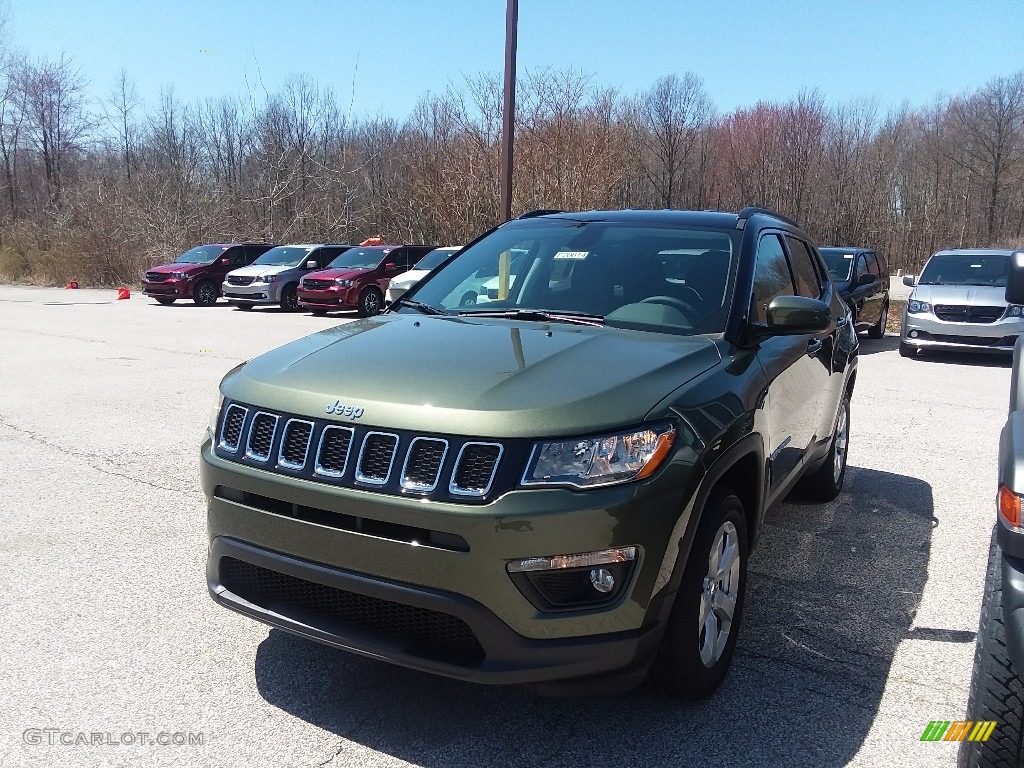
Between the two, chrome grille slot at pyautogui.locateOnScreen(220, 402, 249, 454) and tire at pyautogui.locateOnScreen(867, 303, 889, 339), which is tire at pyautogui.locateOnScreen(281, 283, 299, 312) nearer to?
tire at pyautogui.locateOnScreen(867, 303, 889, 339)

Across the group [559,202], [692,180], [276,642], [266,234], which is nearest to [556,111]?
[559,202]

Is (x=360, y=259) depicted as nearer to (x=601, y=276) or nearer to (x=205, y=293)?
(x=205, y=293)

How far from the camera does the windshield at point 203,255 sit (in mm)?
22797

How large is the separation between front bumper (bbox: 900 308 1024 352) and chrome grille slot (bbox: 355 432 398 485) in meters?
12.1

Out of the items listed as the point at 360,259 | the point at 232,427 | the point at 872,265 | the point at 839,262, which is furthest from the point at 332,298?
the point at 232,427

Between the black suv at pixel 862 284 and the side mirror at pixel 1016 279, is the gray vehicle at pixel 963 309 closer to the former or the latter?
the black suv at pixel 862 284

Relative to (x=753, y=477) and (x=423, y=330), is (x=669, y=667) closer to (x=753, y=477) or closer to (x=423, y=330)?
(x=753, y=477)

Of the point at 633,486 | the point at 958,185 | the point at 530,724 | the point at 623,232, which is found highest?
the point at 958,185

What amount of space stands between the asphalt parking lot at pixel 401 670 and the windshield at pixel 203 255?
17.7 metres

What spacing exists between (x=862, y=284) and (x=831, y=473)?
993cm

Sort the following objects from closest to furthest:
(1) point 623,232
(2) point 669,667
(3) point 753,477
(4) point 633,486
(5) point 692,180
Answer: (4) point 633,486, (2) point 669,667, (3) point 753,477, (1) point 623,232, (5) point 692,180

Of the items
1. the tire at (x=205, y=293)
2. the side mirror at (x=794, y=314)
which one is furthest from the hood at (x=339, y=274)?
the side mirror at (x=794, y=314)

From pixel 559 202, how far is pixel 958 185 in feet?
82.1

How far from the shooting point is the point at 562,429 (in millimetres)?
2332
